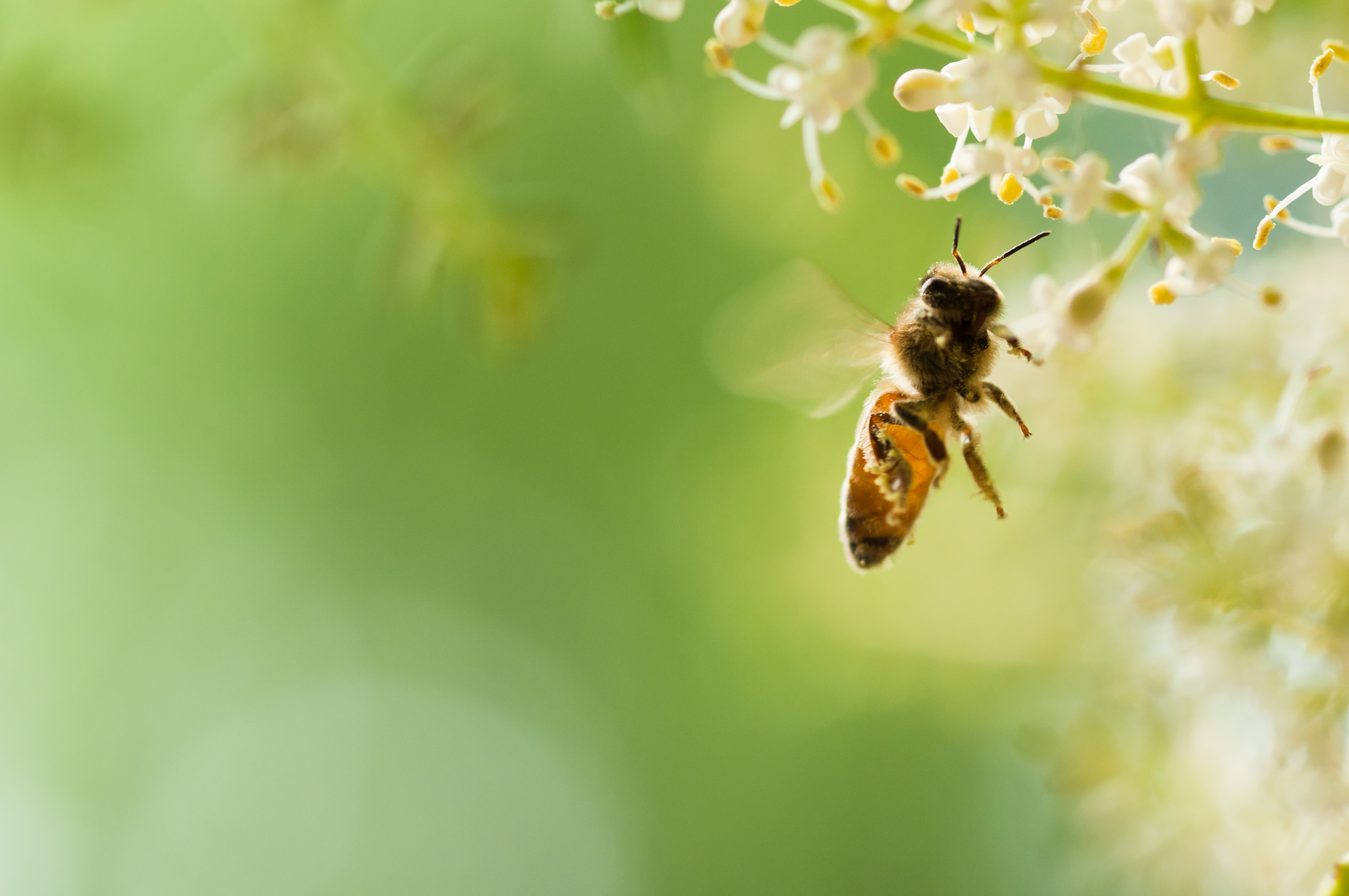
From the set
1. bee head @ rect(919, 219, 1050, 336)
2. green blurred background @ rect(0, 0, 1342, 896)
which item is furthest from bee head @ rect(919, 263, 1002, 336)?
green blurred background @ rect(0, 0, 1342, 896)

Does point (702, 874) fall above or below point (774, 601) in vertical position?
above

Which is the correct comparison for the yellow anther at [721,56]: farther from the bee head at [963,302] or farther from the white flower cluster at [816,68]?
the bee head at [963,302]

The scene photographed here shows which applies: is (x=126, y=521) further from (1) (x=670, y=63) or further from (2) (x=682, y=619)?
(1) (x=670, y=63)

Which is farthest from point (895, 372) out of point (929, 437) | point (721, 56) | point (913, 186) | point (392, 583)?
point (392, 583)

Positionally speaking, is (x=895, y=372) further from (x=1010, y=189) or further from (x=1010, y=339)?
(x=1010, y=189)

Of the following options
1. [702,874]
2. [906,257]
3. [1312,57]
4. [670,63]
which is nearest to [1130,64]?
[670,63]
